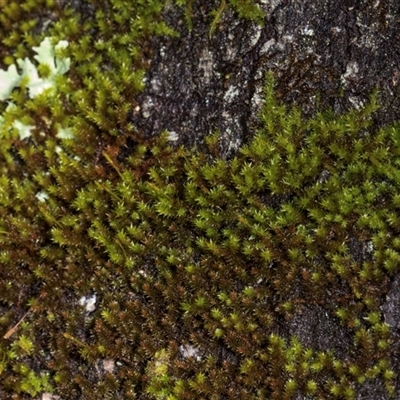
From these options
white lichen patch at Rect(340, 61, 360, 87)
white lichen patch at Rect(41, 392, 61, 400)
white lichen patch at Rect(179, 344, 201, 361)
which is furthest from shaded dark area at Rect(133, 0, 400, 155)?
white lichen patch at Rect(41, 392, 61, 400)

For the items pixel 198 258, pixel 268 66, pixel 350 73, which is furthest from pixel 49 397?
pixel 350 73

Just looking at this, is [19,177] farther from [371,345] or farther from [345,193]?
[371,345]

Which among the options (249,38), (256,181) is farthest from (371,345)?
(249,38)

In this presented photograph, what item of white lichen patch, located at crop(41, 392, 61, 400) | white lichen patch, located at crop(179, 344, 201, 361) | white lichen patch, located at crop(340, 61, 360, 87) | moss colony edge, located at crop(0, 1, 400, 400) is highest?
white lichen patch, located at crop(340, 61, 360, 87)

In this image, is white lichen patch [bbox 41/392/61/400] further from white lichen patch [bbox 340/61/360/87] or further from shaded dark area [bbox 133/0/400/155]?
white lichen patch [bbox 340/61/360/87]

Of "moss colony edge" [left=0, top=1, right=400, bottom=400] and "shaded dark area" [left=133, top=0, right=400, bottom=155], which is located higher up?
"shaded dark area" [left=133, top=0, right=400, bottom=155]

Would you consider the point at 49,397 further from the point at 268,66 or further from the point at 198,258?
the point at 268,66

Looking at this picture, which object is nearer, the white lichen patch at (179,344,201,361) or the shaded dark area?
the white lichen patch at (179,344,201,361)
